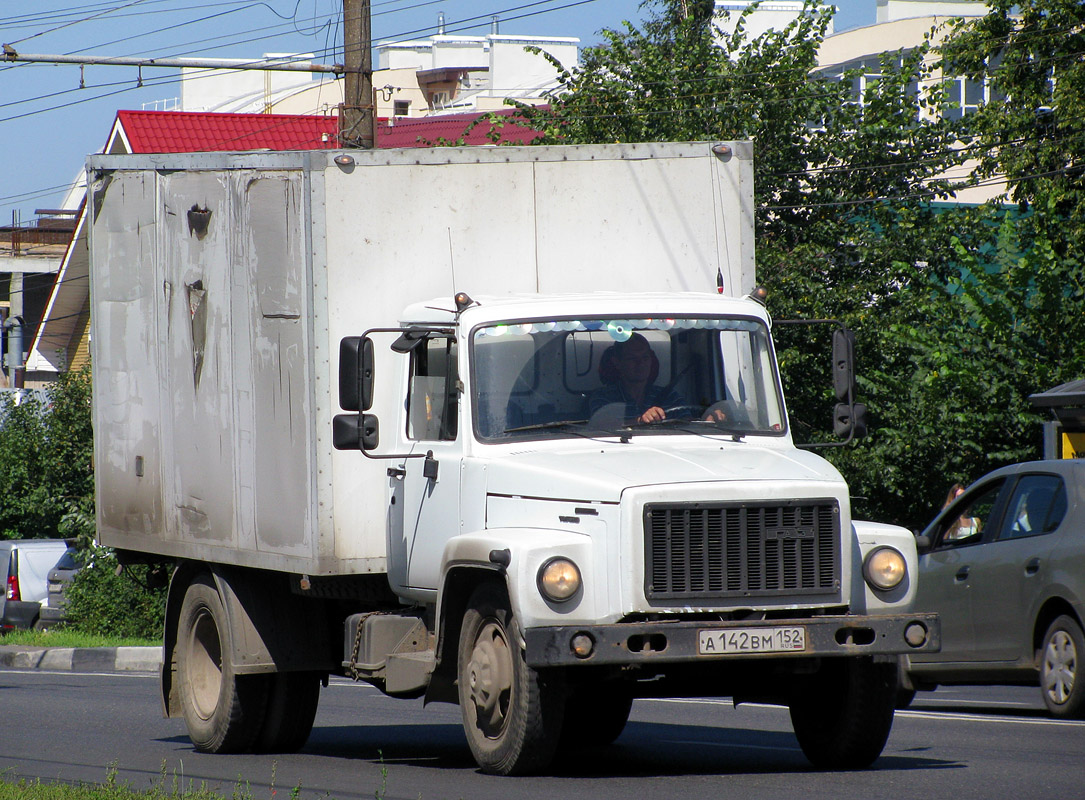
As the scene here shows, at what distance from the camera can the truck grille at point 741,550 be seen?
24.9 feet

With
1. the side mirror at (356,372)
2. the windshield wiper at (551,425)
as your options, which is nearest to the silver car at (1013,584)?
the windshield wiper at (551,425)

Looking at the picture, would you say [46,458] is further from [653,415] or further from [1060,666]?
[653,415]

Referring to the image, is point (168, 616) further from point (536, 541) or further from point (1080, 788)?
point (1080, 788)

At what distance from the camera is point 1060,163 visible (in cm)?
3055

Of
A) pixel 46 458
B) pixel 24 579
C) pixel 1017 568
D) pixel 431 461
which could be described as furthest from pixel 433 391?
pixel 46 458

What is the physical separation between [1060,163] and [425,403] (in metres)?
24.1

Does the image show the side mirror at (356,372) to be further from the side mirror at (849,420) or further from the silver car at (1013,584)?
the silver car at (1013,584)

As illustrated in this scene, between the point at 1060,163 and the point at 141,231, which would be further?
the point at 1060,163

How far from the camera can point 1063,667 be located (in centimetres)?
1093

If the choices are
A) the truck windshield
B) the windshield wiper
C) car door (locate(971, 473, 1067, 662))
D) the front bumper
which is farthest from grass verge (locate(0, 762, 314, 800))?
car door (locate(971, 473, 1067, 662))

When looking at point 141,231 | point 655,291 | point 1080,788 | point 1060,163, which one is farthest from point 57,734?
point 1060,163

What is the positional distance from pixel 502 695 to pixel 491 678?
102 mm

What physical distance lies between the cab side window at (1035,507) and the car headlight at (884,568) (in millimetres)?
3529

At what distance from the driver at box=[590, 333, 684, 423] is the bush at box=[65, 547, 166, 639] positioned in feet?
47.8
